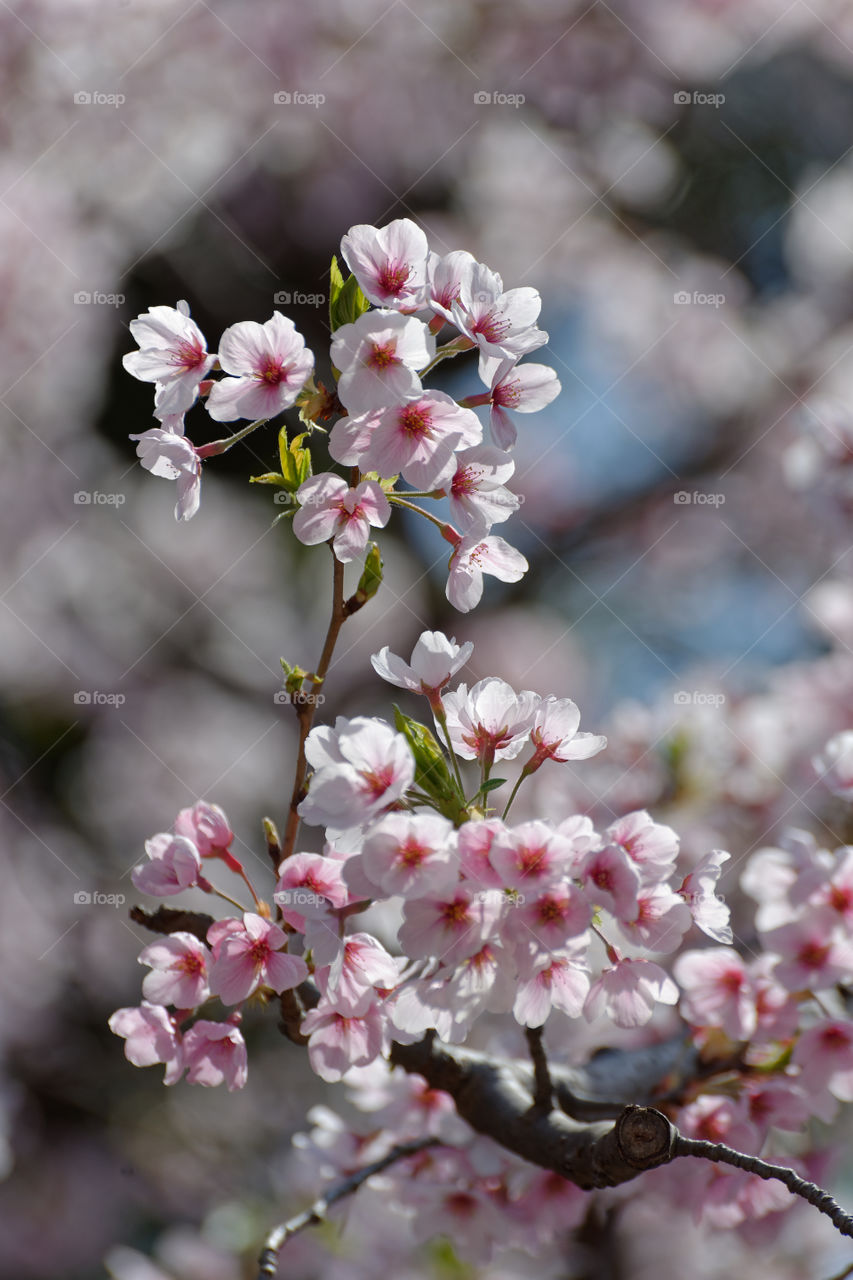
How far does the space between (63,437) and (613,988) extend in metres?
3.13

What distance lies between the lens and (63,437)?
11.7ft

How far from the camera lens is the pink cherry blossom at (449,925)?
33.3 inches

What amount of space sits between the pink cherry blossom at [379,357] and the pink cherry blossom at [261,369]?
0.07m

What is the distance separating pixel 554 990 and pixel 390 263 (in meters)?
0.63

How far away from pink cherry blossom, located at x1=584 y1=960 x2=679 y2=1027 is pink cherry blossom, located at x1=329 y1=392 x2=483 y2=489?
0.46 m

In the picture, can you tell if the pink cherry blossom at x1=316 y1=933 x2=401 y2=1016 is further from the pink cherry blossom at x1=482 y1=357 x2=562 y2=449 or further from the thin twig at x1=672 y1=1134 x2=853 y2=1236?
the pink cherry blossom at x1=482 y1=357 x2=562 y2=449

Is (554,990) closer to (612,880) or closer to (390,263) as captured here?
(612,880)

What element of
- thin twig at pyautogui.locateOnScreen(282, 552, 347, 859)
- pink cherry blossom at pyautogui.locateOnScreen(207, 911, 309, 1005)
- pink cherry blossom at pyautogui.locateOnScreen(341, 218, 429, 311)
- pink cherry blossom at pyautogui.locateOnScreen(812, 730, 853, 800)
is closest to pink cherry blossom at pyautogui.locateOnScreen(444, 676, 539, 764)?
thin twig at pyautogui.locateOnScreen(282, 552, 347, 859)

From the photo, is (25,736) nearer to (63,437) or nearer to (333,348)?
(63,437)

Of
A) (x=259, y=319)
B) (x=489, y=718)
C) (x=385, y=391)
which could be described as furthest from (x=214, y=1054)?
(x=259, y=319)

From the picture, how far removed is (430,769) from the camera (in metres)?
0.93

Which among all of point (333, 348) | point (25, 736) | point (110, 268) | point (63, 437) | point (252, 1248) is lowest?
point (25, 736)

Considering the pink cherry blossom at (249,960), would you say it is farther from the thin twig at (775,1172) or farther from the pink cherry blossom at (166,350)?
the pink cherry blossom at (166,350)

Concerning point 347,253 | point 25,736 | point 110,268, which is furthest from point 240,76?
point 347,253
